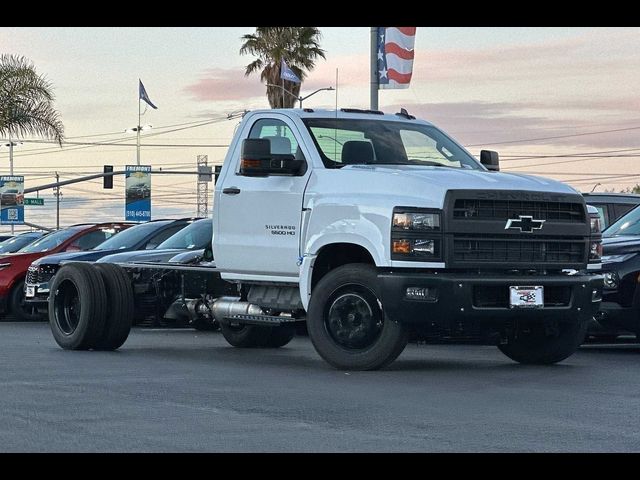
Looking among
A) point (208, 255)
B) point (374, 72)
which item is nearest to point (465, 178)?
point (208, 255)

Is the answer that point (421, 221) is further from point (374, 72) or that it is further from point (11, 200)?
point (11, 200)

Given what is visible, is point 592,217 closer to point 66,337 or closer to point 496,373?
point 496,373

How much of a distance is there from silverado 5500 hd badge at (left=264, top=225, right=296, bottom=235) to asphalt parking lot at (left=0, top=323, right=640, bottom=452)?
128cm

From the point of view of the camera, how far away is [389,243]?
11859 millimetres

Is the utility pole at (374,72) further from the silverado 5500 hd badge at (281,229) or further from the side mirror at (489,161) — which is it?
the silverado 5500 hd badge at (281,229)

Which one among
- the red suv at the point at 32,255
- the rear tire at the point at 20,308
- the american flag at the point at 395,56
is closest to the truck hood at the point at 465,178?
the american flag at the point at 395,56

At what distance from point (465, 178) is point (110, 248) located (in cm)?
1023

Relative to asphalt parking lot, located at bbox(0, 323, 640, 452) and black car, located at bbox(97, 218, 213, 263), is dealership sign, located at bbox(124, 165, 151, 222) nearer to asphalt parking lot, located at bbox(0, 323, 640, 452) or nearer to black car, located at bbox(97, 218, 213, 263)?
black car, located at bbox(97, 218, 213, 263)

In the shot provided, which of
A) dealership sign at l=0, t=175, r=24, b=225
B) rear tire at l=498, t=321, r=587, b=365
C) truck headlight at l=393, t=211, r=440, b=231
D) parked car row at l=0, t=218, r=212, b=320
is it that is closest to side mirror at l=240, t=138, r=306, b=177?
truck headlight at l=393, t=211, r=440, b=231

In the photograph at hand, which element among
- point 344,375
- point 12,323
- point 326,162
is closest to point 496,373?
point 344,375

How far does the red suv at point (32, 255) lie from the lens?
24062mm
